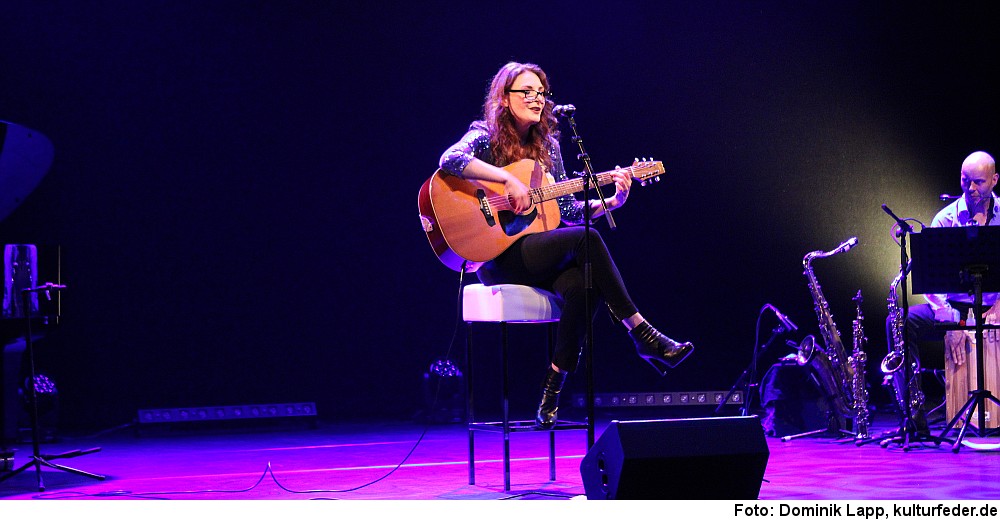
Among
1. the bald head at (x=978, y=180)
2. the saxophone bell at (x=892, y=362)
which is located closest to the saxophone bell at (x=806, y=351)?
the saxophone bell at (x=892, y=362)

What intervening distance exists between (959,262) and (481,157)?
94.4 inches

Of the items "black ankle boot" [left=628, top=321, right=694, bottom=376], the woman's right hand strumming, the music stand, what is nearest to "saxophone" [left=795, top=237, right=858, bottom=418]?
the music stand

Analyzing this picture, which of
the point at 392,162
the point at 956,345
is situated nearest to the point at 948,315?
the point at 956,345

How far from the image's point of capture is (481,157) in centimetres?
395

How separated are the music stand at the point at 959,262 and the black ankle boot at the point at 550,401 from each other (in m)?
2.07

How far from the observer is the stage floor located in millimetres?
3711

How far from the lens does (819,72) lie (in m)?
7.21

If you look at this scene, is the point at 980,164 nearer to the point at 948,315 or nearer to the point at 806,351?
the point at 948,315

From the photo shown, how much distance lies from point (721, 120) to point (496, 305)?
3.92 m

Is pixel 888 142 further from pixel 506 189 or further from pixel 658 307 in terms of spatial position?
pixel 506 189

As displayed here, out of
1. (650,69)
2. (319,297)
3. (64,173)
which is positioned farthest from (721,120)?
A: (64,173)

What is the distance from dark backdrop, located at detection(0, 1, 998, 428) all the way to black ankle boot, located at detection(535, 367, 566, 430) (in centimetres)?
332

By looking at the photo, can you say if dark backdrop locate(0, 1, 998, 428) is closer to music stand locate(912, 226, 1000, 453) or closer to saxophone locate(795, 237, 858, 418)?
saxophone locate(795, 237, 858, 418)
